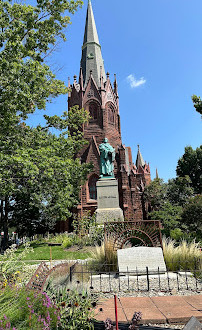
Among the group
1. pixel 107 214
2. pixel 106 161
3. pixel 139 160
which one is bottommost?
pixel 107 214

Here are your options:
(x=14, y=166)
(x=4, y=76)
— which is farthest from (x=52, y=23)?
(x=14, y=166)

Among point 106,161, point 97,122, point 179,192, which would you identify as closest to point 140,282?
point 106,161

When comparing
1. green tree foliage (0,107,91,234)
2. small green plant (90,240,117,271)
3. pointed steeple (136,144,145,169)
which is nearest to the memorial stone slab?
small green plant (90,240,117,271)

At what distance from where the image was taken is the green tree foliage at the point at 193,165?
127 ft

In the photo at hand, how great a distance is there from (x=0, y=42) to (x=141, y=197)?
26781 millimetres

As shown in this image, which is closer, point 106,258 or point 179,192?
point 106,258

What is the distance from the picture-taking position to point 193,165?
39625 mm

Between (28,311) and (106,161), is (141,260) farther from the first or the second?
(106,161)

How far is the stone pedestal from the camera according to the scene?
13211 mm

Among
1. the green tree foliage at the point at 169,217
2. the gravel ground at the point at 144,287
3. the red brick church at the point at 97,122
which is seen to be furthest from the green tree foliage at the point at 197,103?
the red brick church at the point at 97,122

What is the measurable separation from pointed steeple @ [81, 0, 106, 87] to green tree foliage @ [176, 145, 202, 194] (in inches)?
774

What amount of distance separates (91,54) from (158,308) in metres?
35.3

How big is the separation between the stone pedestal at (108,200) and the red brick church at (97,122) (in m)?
11.3

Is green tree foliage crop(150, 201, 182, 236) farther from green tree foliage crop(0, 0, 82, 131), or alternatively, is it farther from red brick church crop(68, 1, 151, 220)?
green tree foliage crop(0, 0, 82, 131)
